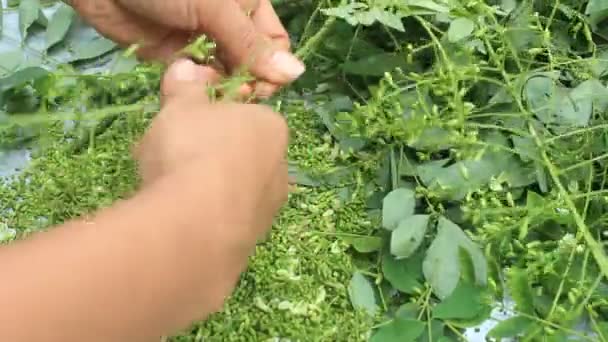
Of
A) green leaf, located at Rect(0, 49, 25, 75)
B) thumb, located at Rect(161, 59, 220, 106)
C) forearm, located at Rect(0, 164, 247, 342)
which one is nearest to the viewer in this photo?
forearm, located at Rect(0, 164, 247, 342)

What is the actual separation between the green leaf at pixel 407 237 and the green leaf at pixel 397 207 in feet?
0.04

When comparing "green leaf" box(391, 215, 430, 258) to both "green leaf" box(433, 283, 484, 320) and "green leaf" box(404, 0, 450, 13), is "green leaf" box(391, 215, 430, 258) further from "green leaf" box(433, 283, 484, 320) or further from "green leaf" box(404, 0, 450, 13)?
"green leaf" box(404, 0, 450, 13)

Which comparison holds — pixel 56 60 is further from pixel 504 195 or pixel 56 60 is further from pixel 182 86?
pixel 504 195

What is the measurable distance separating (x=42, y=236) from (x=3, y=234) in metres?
0.34

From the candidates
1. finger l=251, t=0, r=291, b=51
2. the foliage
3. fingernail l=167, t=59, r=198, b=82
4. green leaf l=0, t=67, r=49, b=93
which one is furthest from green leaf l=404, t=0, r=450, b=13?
green leaf l=0, t=67, r=49, b=93

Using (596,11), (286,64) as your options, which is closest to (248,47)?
(286,64)

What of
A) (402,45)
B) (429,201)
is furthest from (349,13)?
(429,201)

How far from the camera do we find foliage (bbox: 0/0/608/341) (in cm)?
80

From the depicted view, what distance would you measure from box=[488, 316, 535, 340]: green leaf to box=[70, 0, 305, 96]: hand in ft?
0.90

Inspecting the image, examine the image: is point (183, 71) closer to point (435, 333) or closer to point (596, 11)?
point (435, 333)

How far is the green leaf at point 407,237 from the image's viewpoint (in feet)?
2.71

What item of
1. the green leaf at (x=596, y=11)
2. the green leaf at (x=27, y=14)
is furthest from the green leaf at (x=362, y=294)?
the green leaf at (x=27, y=14)

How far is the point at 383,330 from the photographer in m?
0.79

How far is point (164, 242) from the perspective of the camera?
22.4 inches
